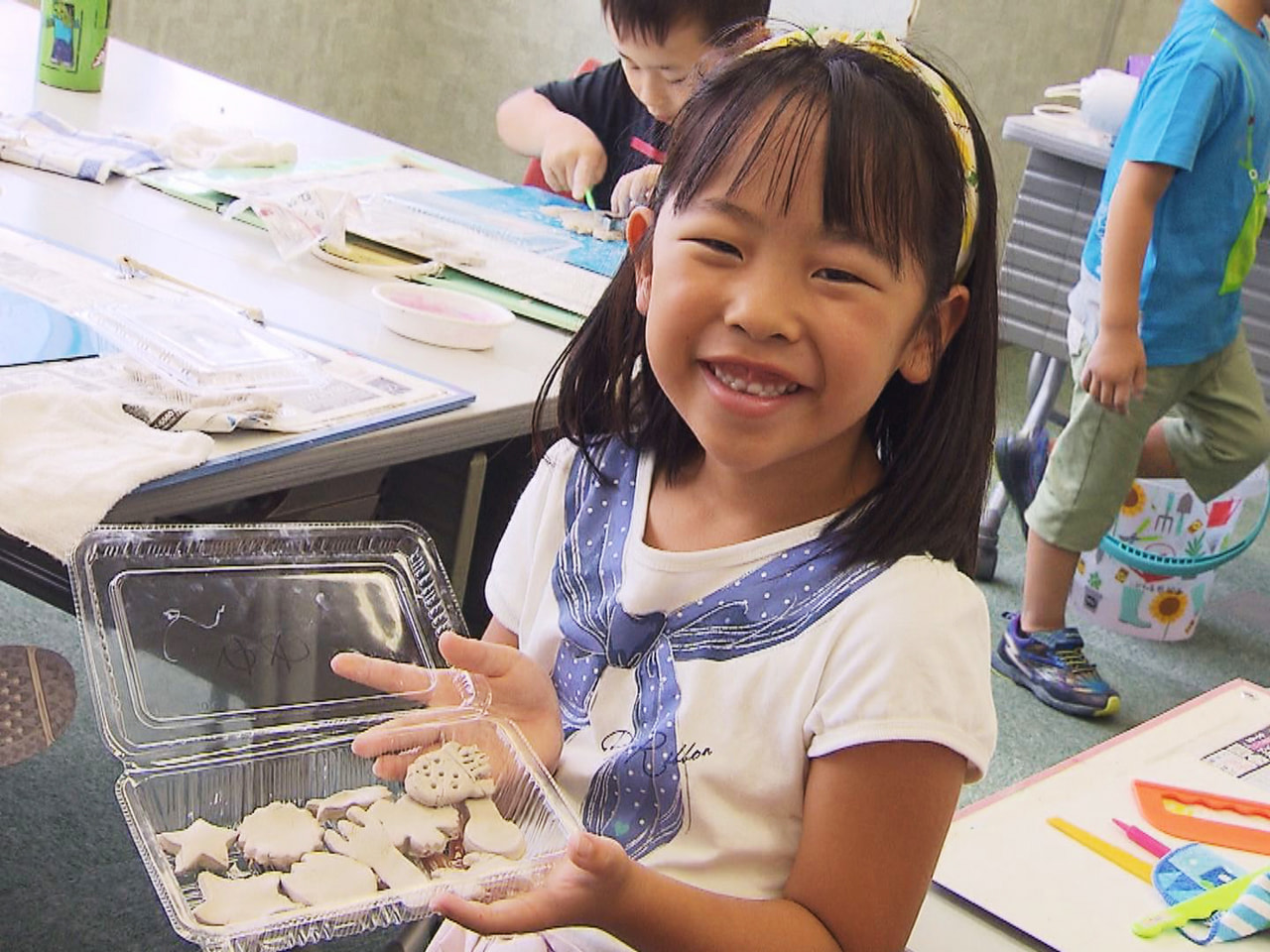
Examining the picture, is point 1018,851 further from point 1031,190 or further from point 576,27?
point 576,27

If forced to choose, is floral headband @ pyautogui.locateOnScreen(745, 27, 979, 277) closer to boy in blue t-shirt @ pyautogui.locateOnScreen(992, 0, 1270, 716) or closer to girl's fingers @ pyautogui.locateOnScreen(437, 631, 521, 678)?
girl's fingers @ pyautogui.locateOnScreen(437, 631, 521, 678)

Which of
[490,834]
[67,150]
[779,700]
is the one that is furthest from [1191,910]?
[67,150]

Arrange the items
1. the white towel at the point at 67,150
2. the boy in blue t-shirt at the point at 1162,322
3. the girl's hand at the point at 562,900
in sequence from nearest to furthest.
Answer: the girl's hand at the point at 562,900 < the white towel at the point at 67,150 < the boy in blue t-shirt at the point at 1162,322

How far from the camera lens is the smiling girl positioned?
900 mm

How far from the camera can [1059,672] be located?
2596 millimetres

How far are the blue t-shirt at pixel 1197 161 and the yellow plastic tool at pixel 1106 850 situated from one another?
1.35m

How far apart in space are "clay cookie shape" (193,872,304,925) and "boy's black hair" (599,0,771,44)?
1.26m

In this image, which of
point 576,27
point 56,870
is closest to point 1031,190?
point 576,27

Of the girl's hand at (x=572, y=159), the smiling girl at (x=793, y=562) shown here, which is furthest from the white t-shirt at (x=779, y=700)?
the girl's hand at (x=572, y=159)

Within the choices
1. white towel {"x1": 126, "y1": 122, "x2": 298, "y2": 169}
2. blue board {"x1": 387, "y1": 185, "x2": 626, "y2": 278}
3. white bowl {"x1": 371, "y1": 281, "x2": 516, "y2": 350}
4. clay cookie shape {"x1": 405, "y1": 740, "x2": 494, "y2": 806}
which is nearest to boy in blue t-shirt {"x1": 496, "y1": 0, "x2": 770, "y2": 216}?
blue board {"x1": 387, "y1": 185, "x2": 626, "y2": 278}

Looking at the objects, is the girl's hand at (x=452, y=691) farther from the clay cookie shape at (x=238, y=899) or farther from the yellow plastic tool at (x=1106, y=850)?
the yellow plastic tool at (x=1106, y=850)

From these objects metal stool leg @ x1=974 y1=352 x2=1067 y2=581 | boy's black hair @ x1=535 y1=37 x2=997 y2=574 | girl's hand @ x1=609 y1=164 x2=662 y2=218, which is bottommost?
metal stool leg @ x1=974 y1=352 x2=1067 y2=581

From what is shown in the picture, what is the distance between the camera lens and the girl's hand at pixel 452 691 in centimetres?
98

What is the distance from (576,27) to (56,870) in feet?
9.39
